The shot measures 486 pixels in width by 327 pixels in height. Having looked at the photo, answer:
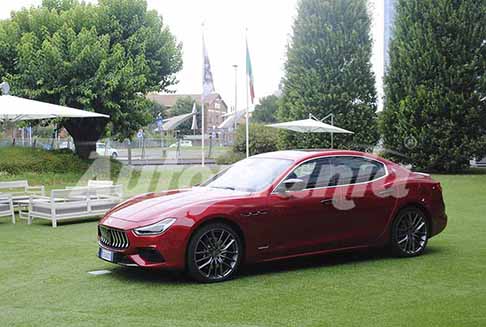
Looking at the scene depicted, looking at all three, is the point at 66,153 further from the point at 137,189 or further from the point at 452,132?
the point at 452,132

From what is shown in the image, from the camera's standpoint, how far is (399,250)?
8.58m

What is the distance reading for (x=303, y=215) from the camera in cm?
784

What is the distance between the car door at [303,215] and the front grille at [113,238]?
1.68 metres

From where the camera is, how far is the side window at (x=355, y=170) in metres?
8.36

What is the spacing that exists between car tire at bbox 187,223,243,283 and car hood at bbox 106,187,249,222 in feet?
0.98

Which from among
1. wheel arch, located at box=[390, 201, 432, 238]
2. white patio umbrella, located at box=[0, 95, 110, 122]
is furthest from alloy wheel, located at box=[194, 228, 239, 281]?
white patio umbrella, located at box=[0, 95, 110, 122]

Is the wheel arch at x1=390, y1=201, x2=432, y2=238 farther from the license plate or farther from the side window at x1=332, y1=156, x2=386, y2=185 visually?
the license plate

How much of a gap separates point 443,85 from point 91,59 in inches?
552

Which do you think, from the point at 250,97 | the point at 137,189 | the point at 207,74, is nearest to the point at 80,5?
the point at 207,74

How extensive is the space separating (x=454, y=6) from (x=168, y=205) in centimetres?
2228

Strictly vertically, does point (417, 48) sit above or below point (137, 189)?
above

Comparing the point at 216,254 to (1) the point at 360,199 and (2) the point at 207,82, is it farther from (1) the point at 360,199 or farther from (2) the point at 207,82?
(2) the point at 207,82

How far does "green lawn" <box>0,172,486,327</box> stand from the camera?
18.9ft

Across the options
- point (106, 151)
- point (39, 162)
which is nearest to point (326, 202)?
point (39, 162)
